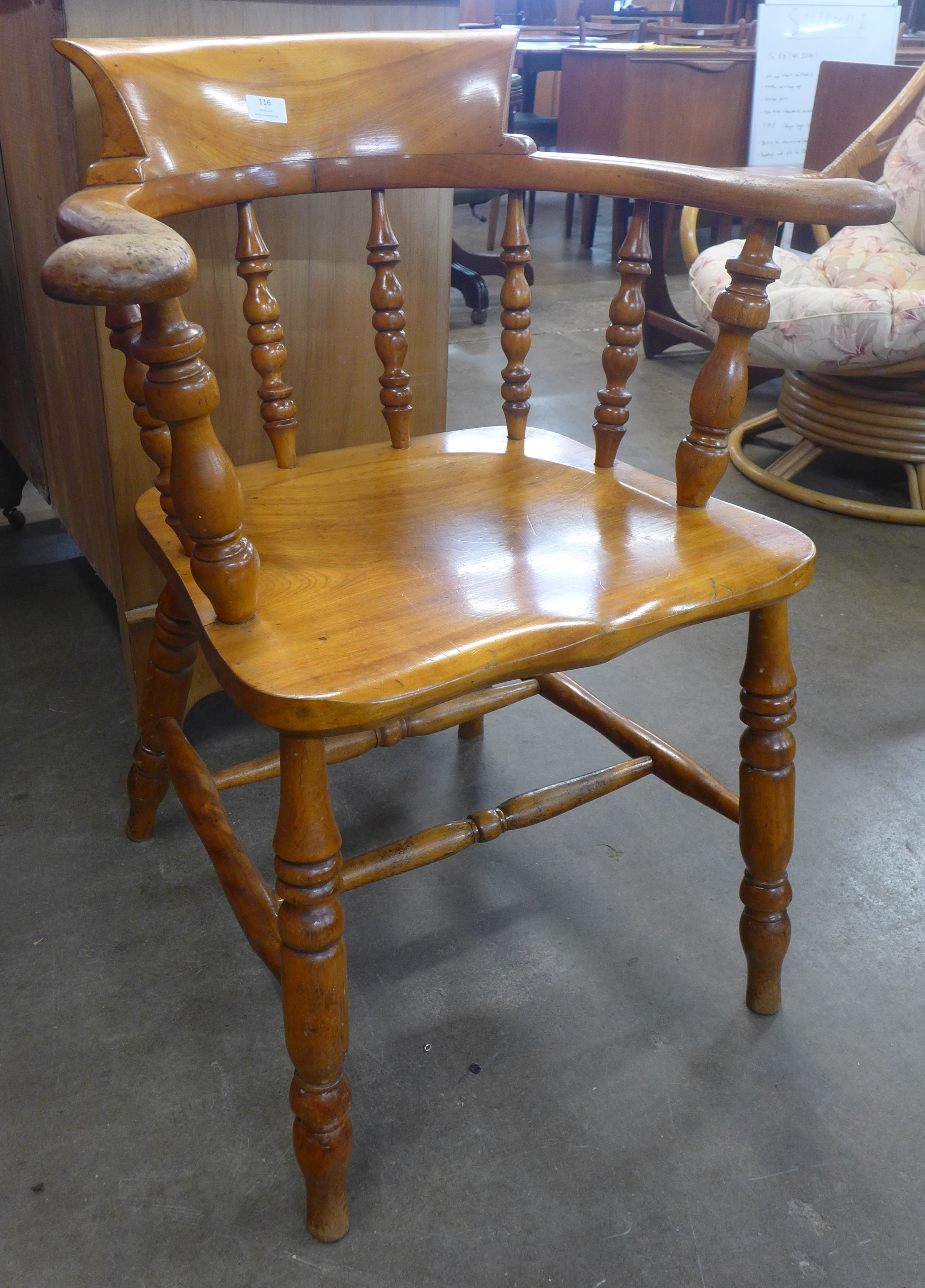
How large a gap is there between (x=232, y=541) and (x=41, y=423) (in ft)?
2.85

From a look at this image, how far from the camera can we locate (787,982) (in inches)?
41.5

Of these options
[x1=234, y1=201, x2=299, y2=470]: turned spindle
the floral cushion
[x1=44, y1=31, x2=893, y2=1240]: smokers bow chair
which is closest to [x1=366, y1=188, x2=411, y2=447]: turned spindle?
[x1=44, y1=31, x2=893, y2=1240]: smokers bow chair

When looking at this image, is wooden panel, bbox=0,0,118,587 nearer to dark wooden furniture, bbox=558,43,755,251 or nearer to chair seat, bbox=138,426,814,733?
chair seat, bbox=138,426,814,733

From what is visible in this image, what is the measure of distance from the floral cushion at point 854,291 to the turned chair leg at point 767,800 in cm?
96

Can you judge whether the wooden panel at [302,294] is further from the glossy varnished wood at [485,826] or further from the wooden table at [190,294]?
the glossy varnished wood at [485,826]

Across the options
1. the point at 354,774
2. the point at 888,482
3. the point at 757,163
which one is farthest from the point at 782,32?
the point at 354,774

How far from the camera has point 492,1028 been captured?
39.3 inches

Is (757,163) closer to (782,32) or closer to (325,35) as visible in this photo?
(782,32)

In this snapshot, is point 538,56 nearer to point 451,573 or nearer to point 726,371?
point 726,371

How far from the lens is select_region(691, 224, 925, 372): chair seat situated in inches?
74.0

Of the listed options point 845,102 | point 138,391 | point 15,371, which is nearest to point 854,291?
point 845,102

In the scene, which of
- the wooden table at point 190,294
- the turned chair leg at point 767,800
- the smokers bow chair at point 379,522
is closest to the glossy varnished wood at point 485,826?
the smokers bow chair at point 379,522

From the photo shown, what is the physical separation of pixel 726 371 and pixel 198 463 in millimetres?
428

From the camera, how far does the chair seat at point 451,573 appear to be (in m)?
0.68
